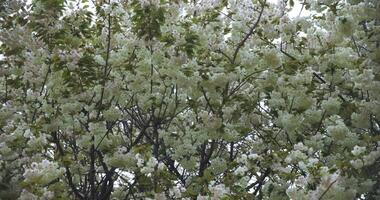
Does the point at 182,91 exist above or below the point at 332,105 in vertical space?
above

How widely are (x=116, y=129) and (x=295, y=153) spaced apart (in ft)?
9.66

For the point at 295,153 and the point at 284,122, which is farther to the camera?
the point at 284,122

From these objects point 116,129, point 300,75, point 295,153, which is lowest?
point 295,153

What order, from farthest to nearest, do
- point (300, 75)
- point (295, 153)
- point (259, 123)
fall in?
1. point (259, 123)
2. point (300, 75)
3. point (295, 153)

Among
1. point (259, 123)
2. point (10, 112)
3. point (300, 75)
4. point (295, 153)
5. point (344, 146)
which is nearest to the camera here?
point (295, 153)

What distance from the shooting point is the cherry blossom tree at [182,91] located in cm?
527

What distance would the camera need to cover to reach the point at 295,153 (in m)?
4.80

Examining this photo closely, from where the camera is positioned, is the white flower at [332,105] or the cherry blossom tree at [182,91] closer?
the cherry blossom tree at [182,91]

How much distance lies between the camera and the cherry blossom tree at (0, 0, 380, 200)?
5.27 m

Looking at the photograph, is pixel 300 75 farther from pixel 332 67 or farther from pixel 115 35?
pixel 115 35

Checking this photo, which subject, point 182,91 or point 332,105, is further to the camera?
point 182,91

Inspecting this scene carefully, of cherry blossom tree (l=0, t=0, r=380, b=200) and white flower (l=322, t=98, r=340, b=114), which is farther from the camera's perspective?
white flower (l=322, t=98, r=340, b=114)

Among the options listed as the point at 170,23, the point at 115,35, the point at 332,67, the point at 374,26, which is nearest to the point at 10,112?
the point at 115,35

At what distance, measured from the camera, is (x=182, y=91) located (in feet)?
20.8
